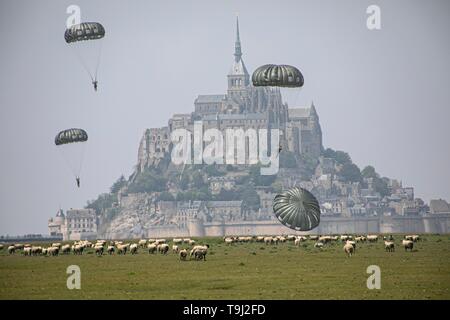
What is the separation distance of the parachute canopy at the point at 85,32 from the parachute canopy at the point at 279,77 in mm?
10416

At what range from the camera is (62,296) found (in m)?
47.2

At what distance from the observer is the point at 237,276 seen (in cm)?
A: 5509

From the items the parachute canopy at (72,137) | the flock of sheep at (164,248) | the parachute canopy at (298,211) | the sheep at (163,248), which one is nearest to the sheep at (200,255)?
the flock of sheep at (164,248)

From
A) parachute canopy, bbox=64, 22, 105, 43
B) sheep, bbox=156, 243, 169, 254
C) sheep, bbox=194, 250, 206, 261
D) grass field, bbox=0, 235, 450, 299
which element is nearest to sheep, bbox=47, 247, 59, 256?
grass field, bbox=0, 235, 450, 299

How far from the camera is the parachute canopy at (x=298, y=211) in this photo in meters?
87.5

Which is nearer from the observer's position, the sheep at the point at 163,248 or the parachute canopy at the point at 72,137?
the sheep at the point at 163,248

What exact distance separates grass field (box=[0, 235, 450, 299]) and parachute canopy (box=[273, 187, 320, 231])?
1226 cm

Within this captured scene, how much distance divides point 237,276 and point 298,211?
33.3 meters

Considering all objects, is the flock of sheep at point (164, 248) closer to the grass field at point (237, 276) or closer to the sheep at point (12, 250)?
the sheep at point (12, 250)
